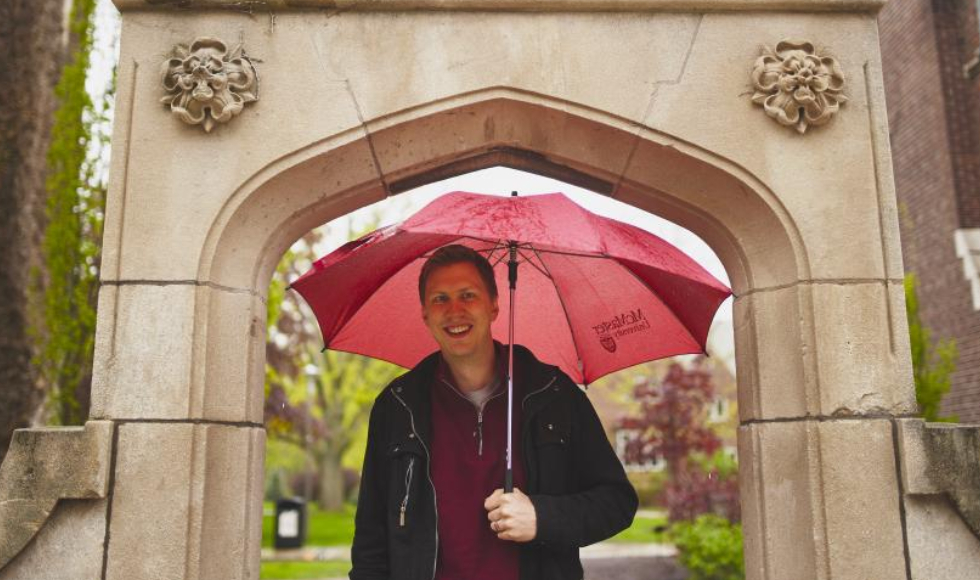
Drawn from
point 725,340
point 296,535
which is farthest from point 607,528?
point 725,340

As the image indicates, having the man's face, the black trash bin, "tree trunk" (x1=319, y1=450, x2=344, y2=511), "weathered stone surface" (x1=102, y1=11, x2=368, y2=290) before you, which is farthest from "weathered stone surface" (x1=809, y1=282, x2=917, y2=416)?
"tree trunk" (x1=319, y1=450, x2=344, y2=511)

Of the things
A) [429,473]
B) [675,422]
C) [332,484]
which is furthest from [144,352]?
[332,484]

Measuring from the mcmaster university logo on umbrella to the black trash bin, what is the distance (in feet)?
36.8

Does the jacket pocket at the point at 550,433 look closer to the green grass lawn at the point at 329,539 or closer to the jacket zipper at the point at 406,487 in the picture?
the jacket zipper at the point at 406,487

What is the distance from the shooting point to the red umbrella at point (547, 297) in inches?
109

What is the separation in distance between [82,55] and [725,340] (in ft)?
79.4

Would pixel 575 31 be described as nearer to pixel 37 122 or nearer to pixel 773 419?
pixel 773 419

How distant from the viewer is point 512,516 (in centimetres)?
258

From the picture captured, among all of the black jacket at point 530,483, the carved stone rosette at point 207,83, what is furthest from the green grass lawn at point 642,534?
the carved stone rosette at point 207,83

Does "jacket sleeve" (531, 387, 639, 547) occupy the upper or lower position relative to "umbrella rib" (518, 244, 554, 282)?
lower

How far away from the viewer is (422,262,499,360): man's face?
289 centimetres

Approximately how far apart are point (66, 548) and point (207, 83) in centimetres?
184

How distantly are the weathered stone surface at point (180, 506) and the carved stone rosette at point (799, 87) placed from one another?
8.39 feet

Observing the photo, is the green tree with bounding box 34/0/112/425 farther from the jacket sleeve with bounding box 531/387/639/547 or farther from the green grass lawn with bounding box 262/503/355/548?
the green grass lawn with bounding box 262/503/355/548
